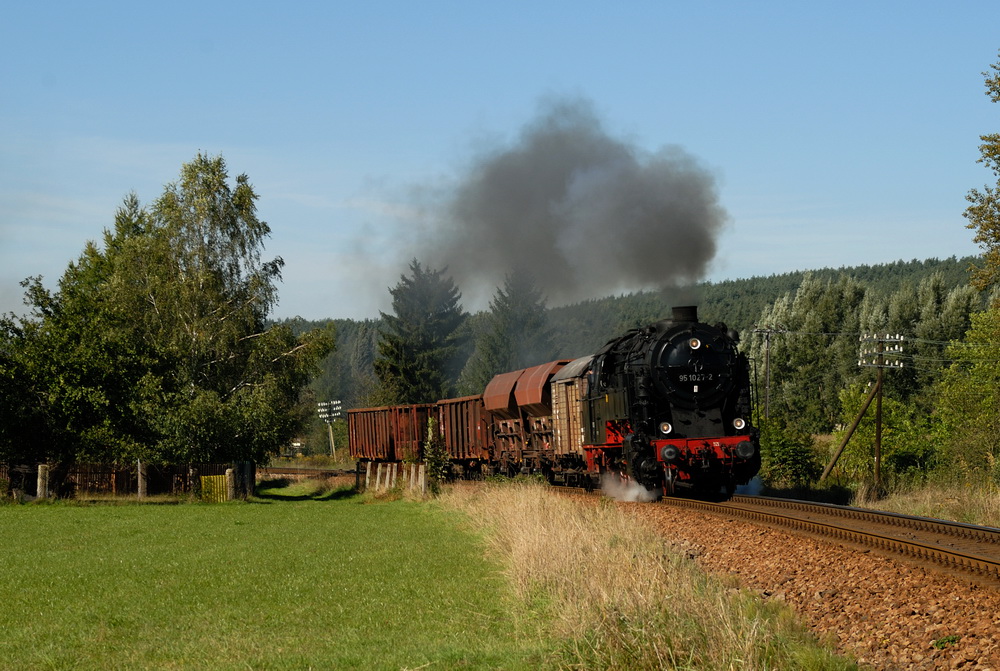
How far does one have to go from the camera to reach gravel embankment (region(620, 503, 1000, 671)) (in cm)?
923

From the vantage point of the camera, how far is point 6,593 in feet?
44.4

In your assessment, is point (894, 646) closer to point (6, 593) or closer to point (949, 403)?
point (6, 593)

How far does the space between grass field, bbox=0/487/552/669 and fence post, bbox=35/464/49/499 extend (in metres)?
10.9

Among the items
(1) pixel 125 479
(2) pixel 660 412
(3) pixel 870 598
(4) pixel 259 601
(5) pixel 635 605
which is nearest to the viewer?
(5) pixel 635 605

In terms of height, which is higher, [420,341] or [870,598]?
[420,341]

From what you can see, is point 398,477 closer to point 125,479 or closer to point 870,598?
point 125,479

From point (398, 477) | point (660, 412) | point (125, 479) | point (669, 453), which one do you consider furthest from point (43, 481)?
point (669, 453)

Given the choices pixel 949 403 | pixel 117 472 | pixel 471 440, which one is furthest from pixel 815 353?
pixel 117 472

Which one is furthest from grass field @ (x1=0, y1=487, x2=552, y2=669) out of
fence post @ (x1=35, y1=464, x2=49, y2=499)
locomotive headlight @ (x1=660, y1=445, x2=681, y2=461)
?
fence post @ (x1=35, y1=464, x2=49, y2=499)

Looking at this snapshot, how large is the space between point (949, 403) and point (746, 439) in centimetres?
3084

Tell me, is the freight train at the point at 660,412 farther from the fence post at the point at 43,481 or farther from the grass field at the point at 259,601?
the fence post at the point at 43,481

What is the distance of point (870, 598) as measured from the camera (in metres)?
11.2

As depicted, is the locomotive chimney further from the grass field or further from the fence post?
the fence post

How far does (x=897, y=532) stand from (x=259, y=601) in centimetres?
926
